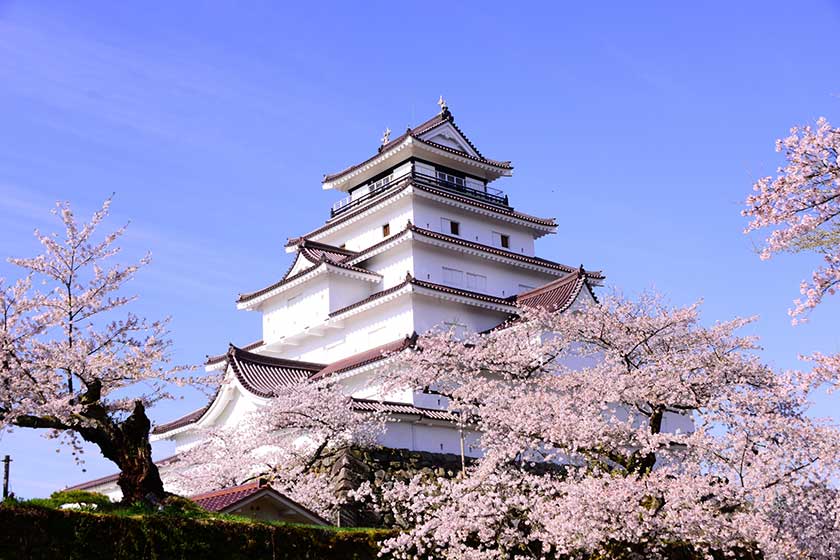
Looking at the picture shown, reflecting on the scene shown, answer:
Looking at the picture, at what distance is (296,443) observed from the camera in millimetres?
28141

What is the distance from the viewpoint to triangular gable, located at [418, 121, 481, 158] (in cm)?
3959

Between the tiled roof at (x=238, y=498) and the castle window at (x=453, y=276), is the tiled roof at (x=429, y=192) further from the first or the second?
the tiled roof at (x=238, y=498)

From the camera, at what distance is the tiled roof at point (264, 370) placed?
99.7 feet

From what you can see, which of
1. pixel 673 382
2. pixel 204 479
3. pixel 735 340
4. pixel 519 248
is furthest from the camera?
pixel 519 248

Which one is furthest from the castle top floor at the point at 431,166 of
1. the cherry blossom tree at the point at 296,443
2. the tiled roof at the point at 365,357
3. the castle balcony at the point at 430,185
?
the cherry blossom tree at the point at 296,443

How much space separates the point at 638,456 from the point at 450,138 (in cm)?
2410

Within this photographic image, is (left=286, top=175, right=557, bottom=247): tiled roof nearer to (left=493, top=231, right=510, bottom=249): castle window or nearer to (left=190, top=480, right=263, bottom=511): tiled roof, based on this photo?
(left=493, top=231, right=510, bottom=249): castle window

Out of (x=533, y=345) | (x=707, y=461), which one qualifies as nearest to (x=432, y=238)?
(x=533, y=345)

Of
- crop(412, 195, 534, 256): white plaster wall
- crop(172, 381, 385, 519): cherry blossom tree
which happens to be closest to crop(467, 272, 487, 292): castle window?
crop(412, 195, 534, 256): white plaster wall

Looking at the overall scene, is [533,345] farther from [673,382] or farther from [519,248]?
[519,248]

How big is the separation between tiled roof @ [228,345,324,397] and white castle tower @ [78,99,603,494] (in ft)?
0.18

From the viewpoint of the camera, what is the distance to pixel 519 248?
1554 inches

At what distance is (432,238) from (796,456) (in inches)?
798

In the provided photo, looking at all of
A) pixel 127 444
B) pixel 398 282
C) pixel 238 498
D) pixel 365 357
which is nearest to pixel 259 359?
pixel 365 357
